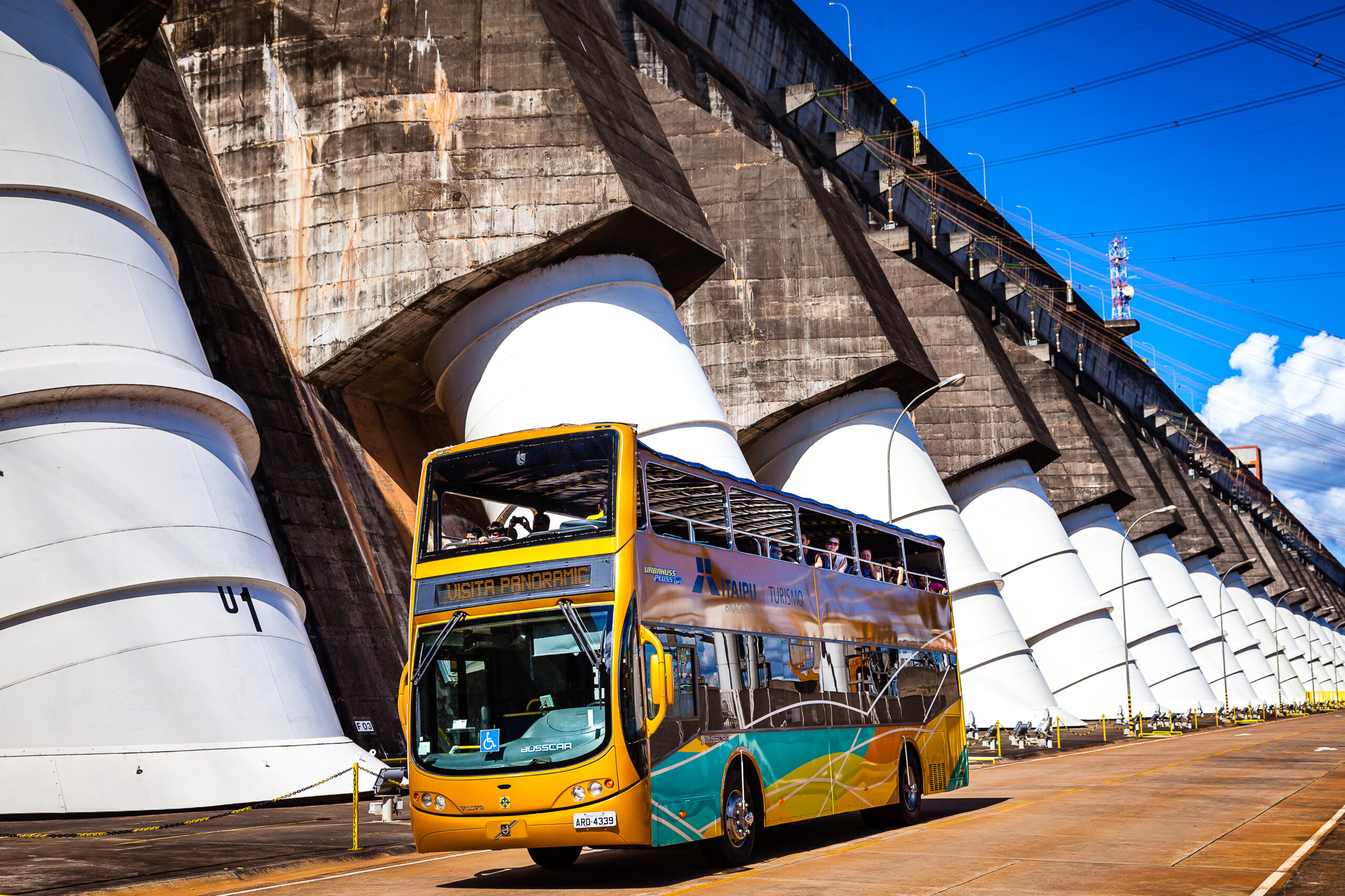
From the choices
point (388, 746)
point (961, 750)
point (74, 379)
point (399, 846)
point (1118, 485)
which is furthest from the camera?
point (1118, 485)

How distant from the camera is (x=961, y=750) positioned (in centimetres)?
1955

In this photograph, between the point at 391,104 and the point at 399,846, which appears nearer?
the point at 399,846

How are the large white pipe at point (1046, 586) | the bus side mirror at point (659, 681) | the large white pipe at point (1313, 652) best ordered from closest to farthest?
the bus side mirror at point (659, 681) < the large white pipe at point (1046, 586) < the large white pipe at point (1313, 652)

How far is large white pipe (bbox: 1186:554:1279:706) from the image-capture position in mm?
81500

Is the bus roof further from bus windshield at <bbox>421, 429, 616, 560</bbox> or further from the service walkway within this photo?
the service walkway

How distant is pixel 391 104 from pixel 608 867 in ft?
63.1

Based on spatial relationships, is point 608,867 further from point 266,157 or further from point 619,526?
point 266,157

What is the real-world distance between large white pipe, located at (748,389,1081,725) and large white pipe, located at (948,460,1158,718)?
7.77 meters

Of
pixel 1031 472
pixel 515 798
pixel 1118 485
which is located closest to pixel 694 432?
pixel 515 798

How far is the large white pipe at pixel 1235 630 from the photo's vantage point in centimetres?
8150

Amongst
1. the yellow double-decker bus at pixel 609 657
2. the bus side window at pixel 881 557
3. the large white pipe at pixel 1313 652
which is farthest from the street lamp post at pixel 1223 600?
the yellow double-decker bus at pixel 609 657

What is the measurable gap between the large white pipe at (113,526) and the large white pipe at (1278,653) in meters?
88.2

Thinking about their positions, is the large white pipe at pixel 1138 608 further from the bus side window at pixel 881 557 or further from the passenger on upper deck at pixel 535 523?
the passenger on upper deck at pixel 535 523

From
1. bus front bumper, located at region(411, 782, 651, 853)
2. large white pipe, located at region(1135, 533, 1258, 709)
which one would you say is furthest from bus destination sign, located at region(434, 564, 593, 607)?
large white pipe, located at region(1135, 533, 1258, 709)
